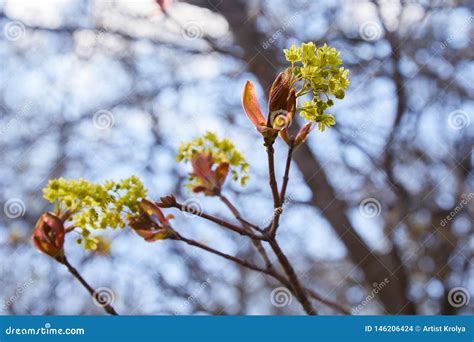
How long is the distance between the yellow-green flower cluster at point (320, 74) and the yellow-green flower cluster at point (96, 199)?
0.80 feet

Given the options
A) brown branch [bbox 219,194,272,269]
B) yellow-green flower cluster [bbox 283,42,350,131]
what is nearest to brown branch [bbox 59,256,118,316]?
brown branch [bbox 219,194,272,269]

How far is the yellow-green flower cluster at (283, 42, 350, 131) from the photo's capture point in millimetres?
731

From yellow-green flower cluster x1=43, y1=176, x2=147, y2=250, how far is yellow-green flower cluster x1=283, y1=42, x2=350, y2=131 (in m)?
0.24

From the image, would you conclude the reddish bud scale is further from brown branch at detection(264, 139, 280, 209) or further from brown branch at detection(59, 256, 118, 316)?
brown branch at detection(264, 139, 280, 209)

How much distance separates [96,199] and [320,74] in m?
0.33

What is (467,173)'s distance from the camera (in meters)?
1.66

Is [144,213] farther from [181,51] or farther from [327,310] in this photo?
[181,51]

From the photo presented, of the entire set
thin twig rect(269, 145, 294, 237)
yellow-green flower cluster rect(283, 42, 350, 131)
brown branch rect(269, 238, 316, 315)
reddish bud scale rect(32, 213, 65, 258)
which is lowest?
reddish bud scale rect(32, 213, 65, 258)

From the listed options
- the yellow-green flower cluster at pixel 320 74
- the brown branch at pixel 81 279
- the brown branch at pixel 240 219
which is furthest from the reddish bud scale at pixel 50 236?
the yellow-green flower cluster at pixel 320 74

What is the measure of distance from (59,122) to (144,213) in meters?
1.17

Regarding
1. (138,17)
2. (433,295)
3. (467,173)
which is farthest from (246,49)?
(433,295)

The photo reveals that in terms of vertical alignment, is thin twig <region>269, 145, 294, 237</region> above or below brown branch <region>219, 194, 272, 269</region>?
above

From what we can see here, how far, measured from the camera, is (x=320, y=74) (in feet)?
2.41

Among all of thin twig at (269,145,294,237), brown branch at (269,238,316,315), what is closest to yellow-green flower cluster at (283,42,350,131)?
thin twig at (269,145,294,237)
